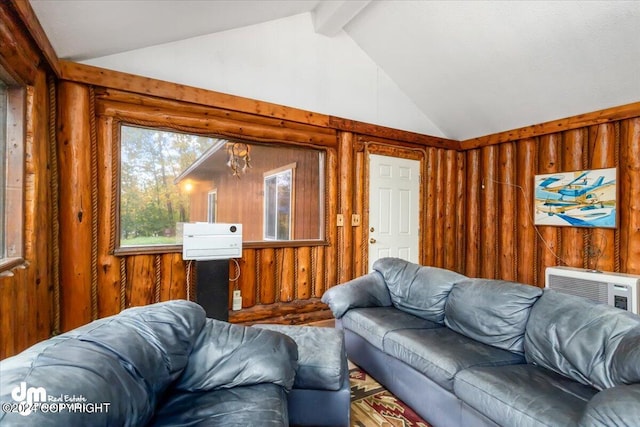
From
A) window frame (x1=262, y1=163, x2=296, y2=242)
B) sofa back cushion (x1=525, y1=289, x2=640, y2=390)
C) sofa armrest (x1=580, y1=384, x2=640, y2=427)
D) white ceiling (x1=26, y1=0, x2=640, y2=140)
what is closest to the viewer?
sofa armrest (x1=580, y1=384, x2=640, y2=427)

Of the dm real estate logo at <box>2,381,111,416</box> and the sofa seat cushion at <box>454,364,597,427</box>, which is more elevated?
the dm real estate logo at <box>2,381,111,416</box>

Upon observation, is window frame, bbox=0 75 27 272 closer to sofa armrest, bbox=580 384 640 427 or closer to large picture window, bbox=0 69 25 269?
large picture window, bbox=0 69 25 269

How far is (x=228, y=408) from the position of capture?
1.27 metres

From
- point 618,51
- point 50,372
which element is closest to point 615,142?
point 618,51

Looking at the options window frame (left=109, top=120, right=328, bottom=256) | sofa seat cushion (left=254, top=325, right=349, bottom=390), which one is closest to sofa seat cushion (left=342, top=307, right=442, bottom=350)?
sofa seat cushion (left=254, top=325, right=349, bottom=390)

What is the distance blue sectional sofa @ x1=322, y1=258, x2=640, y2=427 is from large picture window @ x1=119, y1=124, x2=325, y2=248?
4.98 ft

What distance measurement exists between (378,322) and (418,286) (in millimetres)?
518

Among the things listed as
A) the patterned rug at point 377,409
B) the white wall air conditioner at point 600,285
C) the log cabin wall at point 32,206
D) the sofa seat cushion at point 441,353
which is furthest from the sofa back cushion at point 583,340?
the log cabin wall at point 32,206

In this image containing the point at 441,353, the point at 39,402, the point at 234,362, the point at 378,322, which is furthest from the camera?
the point at 378,322

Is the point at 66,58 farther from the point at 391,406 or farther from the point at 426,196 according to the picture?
the point at 426,196

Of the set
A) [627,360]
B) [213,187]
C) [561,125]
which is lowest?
[627,360]

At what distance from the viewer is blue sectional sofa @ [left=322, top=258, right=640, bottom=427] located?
1336 millimetres

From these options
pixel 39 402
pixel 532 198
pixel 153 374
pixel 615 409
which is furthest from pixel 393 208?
pixel 39 402

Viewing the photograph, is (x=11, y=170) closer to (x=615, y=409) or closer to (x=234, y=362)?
(x=234, y=362)
